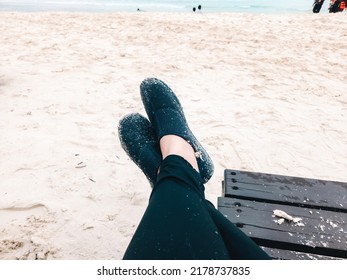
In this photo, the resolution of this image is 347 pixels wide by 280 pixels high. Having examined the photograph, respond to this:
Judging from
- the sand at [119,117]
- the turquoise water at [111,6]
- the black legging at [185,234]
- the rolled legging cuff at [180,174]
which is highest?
the turquoise water at [111,6]

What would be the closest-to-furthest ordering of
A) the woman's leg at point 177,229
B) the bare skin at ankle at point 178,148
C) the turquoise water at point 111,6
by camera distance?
1. the woman's leg at point 177,229
2. the bare skin at ankle at point 178,148
3. the turquoise water at point 111,6

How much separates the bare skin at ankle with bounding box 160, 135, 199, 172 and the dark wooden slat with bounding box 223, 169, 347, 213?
0.18 metres

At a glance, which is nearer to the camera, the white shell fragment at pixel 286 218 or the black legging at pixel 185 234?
the black legging at pixel 185 234

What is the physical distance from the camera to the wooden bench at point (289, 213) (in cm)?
103

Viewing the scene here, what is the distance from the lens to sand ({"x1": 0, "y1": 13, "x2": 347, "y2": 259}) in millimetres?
1684

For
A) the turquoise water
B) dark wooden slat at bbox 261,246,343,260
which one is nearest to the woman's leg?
dark wooden slat at bbox 261,246,343,260

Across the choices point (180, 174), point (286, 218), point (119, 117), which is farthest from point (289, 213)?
point (119, 117)

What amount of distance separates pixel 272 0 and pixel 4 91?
3839 cm

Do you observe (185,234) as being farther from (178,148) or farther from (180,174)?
(178,148)

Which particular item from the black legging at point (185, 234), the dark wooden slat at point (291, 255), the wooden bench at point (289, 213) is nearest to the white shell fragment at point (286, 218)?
the wooden bench at point (289, 213)

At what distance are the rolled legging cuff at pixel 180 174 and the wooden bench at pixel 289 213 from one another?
0.60ft

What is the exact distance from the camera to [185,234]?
0.90m

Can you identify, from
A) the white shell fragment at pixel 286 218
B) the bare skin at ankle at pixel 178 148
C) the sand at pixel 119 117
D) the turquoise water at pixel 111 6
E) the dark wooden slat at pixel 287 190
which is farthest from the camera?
the turquoise water at pixel 111 6

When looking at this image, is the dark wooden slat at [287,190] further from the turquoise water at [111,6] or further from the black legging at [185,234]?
the turquoise water at [111,6]
